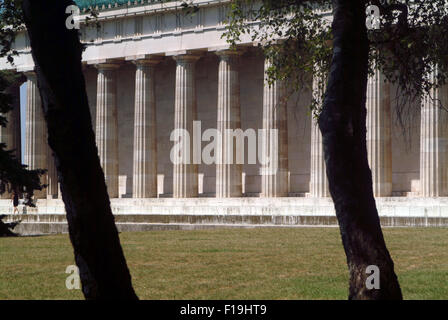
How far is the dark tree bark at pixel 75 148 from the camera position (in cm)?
1845

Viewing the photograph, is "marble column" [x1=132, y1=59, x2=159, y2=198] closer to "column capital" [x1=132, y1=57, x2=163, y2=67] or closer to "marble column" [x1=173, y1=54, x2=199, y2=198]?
"column capital" [x1=132, y1=57, x2=163, y2=67]

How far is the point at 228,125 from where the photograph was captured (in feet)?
307

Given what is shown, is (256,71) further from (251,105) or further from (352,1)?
(352,1)

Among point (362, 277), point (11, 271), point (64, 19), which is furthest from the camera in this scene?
point (11, 271)

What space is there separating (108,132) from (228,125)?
16.7 metres

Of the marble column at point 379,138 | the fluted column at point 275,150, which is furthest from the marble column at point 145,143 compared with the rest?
the marble column at point 379,138

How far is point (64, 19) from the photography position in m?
18.5

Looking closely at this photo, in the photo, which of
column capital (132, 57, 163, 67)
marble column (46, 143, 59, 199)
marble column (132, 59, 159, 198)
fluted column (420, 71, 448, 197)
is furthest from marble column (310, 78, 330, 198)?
marble column (46, 143, 59, 199)

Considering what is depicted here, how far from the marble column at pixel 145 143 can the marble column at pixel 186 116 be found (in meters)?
4.47

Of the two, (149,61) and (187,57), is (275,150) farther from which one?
(149,61)
